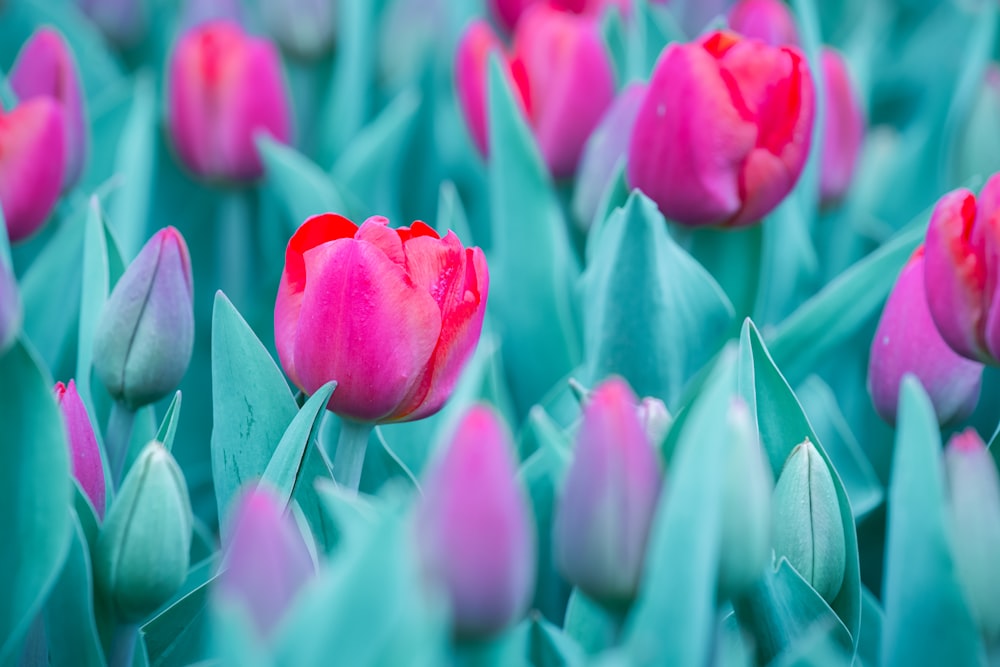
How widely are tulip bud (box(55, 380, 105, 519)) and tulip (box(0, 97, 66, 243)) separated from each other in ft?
0.65

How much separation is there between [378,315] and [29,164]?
0.34 m

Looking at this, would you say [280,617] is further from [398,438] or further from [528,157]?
[528,157]

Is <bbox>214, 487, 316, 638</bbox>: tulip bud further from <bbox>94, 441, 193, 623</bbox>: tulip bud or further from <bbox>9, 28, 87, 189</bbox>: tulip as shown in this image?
<bbox>9, 28, 87, 189</bbox>: tulip

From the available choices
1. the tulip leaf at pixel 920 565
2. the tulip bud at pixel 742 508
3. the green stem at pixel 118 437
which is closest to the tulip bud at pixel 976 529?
the tulip leaf at pixel 920 565

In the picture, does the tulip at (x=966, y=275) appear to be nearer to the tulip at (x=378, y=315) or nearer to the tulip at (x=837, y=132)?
the tulip at (x=378, y=315)

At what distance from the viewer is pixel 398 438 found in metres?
0.71

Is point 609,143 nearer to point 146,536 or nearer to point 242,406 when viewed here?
point 242,406

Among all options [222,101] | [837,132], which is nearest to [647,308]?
[837,132]

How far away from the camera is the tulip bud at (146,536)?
0.47 m

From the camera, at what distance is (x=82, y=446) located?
0.55 metres

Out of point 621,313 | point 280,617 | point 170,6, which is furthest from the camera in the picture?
point 170,6

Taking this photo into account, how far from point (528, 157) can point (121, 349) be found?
1.14 ft

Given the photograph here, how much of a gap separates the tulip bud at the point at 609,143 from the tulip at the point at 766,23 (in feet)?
0.55

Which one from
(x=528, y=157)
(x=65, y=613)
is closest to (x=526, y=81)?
(x=528, y=157)
